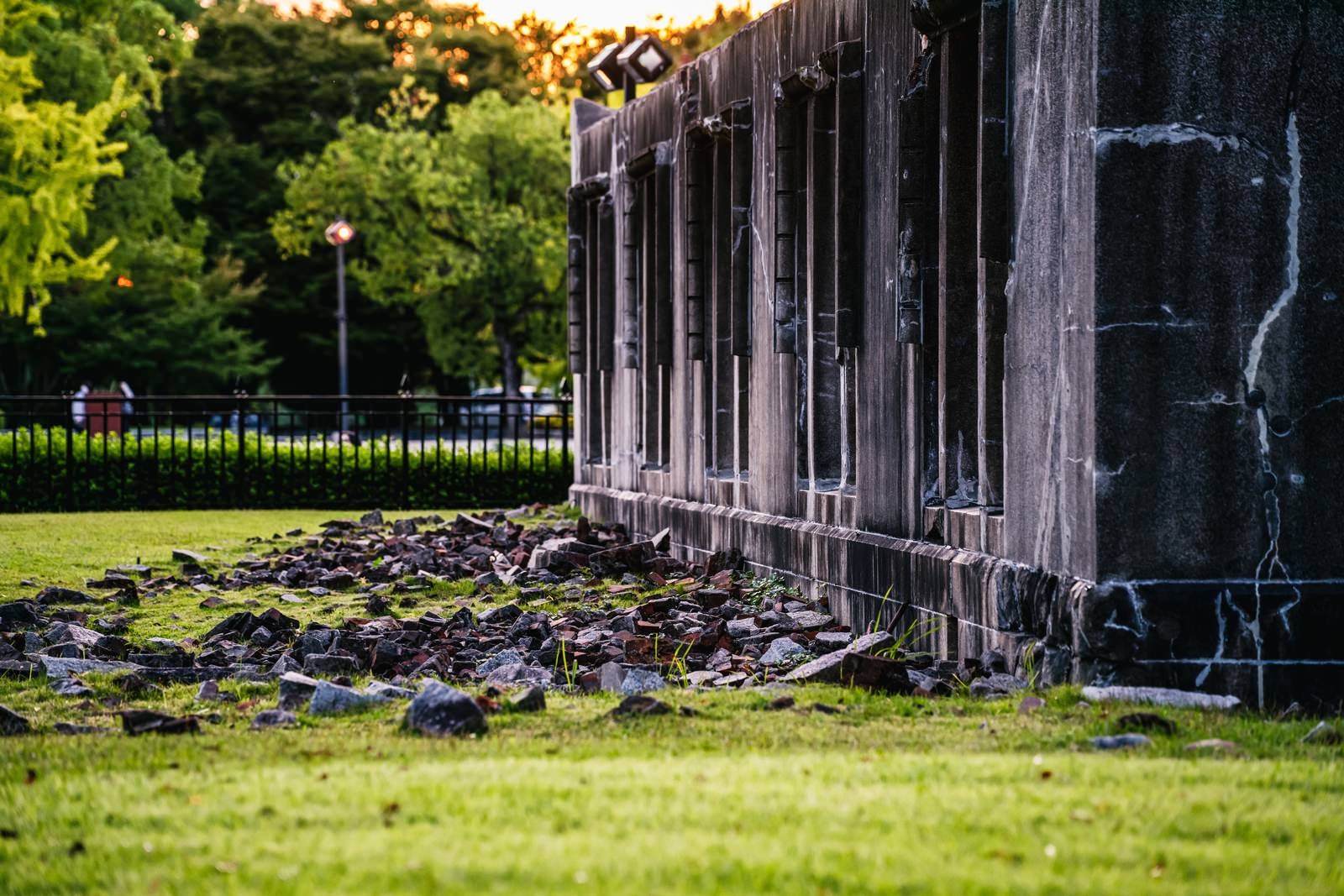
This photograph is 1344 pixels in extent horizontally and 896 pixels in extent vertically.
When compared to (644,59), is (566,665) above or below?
below

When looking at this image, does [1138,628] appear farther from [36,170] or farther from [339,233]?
[339,233]

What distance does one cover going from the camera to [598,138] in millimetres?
17219

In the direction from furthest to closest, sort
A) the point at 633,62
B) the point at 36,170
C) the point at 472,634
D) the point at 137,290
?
the point at 137,290 → the point at 36,170 → the point at 633,62 → the point at 472,634

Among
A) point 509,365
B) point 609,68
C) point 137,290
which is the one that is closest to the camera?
point 609,68

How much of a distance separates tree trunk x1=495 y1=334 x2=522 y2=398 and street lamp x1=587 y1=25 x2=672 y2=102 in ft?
83.4

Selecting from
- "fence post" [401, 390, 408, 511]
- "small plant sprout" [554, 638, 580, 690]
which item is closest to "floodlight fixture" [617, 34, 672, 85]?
"fence post" [401, 390, 408, 511]

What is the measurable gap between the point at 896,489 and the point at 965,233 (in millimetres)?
1517

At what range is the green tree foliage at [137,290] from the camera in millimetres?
41500

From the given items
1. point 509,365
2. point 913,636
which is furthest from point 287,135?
point 913,636

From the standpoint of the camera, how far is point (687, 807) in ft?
14.7

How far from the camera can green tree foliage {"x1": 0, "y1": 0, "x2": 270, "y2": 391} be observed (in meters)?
41.5

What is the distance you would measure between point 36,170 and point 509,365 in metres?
18.2

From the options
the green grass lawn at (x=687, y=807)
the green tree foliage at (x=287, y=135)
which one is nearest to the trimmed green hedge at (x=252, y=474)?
the green grass lawn at (x=687, y=807)

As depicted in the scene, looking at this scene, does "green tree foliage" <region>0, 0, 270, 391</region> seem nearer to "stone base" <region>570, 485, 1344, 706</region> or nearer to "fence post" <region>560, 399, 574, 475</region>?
"fence post" <region>560, 399, 574, 475</region>
